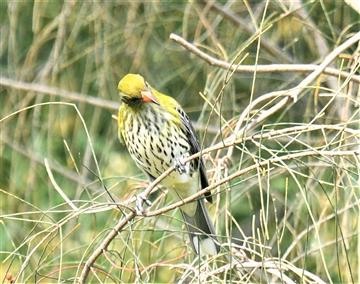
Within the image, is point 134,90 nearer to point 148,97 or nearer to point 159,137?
point 148,97

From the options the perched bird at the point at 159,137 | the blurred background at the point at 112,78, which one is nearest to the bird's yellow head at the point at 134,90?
the perched bird at the point at 159,137

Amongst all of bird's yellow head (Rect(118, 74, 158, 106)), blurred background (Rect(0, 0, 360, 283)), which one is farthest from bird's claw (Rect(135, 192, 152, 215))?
blurred background (Rect(0, 0, 360, 283))

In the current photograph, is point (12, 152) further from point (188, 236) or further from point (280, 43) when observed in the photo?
point (188, 236)

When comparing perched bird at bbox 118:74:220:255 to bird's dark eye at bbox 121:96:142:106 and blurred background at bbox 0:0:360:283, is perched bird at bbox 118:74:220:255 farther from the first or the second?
blurred background at bbox 0:0:360:283

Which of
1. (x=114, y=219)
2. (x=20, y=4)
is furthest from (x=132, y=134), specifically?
(x=20, y=4)

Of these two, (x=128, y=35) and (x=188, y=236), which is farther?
(x=128, y=35)

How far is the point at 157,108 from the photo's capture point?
124 inches

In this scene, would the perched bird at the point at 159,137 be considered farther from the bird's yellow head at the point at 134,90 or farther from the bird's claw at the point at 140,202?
the bird's claw at the point at 140,202

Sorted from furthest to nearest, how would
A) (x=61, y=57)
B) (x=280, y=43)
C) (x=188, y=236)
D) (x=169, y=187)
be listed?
(x=280, y=43) < (x=61, y=57) < (x=169, y=187) < (x=188, y=236)

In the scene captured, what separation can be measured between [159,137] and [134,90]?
19 cm

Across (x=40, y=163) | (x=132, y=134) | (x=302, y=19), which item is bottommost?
(x=40, y=163)

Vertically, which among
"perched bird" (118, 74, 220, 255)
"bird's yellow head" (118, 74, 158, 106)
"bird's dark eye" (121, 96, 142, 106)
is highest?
"bird's yellow head" (118, 74, 158, 106)

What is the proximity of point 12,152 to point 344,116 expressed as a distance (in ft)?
5.56

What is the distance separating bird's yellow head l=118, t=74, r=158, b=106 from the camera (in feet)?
9.96
